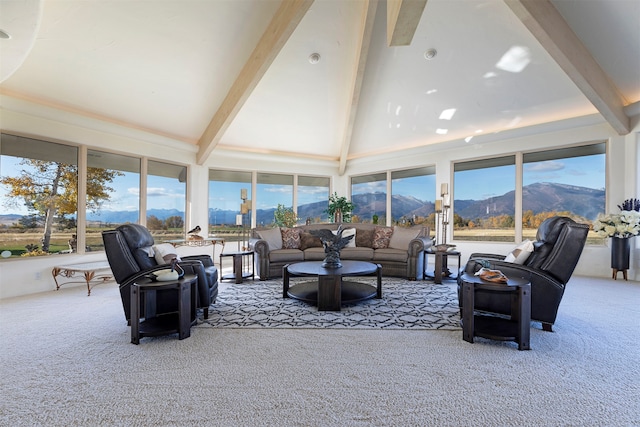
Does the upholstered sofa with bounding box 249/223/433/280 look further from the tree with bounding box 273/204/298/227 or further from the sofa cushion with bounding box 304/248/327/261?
the tree with bounding box 273/204/298/227

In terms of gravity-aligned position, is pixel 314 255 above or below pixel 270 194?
below

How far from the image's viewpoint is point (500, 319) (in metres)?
3.01

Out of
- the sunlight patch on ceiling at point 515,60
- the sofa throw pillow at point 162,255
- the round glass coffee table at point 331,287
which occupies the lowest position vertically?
the round glass coffee table at point 331,287

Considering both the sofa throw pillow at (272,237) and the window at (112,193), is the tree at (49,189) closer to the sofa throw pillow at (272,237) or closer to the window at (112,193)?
the window at (112,193)

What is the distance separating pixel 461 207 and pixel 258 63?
5434 mm

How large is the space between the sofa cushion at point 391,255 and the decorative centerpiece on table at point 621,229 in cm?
332

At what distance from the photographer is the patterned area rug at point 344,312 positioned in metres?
3.21

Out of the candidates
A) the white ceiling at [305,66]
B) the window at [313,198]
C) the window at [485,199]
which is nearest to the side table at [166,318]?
the white ceiling at [305,66]

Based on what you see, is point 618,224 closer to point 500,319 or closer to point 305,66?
point 500,319

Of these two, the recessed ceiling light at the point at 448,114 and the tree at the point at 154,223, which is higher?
the recessed ceiling light at the point at 448,114

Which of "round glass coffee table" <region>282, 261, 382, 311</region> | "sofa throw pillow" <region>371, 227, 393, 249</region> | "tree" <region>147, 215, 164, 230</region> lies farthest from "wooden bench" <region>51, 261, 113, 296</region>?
"sofa throw pillow" <region>371, 227, 393, 249</region>

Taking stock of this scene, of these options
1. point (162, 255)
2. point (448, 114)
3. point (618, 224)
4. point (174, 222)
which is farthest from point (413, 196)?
point (162, 255)

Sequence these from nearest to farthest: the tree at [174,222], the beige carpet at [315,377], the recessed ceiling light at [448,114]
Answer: the beige carpet at [315,377] < the recessed ceiling light at [448,114] < the tree at [174,222]

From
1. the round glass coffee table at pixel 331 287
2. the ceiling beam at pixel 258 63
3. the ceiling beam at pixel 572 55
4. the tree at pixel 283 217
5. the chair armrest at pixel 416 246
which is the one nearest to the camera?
the round glass coffee table at pixel 331 287
